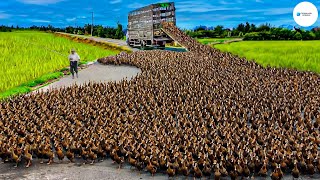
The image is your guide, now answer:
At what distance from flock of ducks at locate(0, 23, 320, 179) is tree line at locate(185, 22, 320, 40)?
127 feet

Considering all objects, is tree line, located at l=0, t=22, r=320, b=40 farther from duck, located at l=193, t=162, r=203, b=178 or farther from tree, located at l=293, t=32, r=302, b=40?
duck, located at l=193, t=162, r=203, b=178

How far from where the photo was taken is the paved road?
1013 inches

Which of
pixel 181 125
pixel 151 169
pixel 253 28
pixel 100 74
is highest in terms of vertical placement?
pixel 253 28

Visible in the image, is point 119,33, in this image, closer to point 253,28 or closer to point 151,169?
point 253,28

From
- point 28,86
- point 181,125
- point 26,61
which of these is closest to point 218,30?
point 26,61

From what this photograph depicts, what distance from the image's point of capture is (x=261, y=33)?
211 ft

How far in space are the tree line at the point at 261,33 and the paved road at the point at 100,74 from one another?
35052 millimetres

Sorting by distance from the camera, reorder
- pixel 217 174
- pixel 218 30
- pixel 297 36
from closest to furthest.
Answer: pixel 217 174, pixel 297 36, pixel 218 30

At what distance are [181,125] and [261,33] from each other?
2059 inches

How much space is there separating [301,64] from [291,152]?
62.8 ft

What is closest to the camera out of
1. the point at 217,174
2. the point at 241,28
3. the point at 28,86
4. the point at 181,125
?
the point at 217,174

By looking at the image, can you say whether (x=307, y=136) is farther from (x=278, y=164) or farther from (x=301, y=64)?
(x=301, y=64)

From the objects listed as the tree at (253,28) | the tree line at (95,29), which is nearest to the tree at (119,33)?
the tree line at (95,29)

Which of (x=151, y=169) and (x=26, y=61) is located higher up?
(x=26, y=61)
